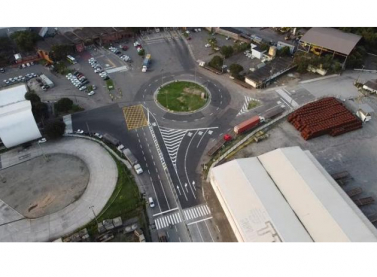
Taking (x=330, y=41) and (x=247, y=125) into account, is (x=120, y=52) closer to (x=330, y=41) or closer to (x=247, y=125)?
(x=247, y=125)

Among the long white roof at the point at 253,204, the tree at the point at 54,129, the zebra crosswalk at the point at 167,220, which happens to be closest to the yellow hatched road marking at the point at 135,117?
the tree at the point at 54,129

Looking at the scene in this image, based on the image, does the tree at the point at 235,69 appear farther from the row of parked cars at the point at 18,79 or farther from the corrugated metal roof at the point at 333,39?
the row of parked cars at the point at 18,79

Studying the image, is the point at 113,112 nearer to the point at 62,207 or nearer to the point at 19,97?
the point at 19,97

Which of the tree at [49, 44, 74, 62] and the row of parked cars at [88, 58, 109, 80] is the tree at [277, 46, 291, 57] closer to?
the row of parked cars at [88, 58, 109, 80]

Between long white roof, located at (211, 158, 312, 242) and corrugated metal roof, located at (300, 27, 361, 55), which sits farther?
corrugated metal roof, located at (300, 27, 361, 55)

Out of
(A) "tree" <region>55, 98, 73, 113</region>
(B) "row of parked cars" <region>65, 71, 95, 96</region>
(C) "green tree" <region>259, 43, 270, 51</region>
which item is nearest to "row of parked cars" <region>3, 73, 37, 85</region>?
(B) "row of parked cars" <region>65, 71, 95, 96</region>

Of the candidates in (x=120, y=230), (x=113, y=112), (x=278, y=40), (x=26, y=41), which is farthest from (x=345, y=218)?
(x=26, y=41)

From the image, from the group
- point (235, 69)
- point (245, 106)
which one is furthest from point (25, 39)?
point (245, 106)
